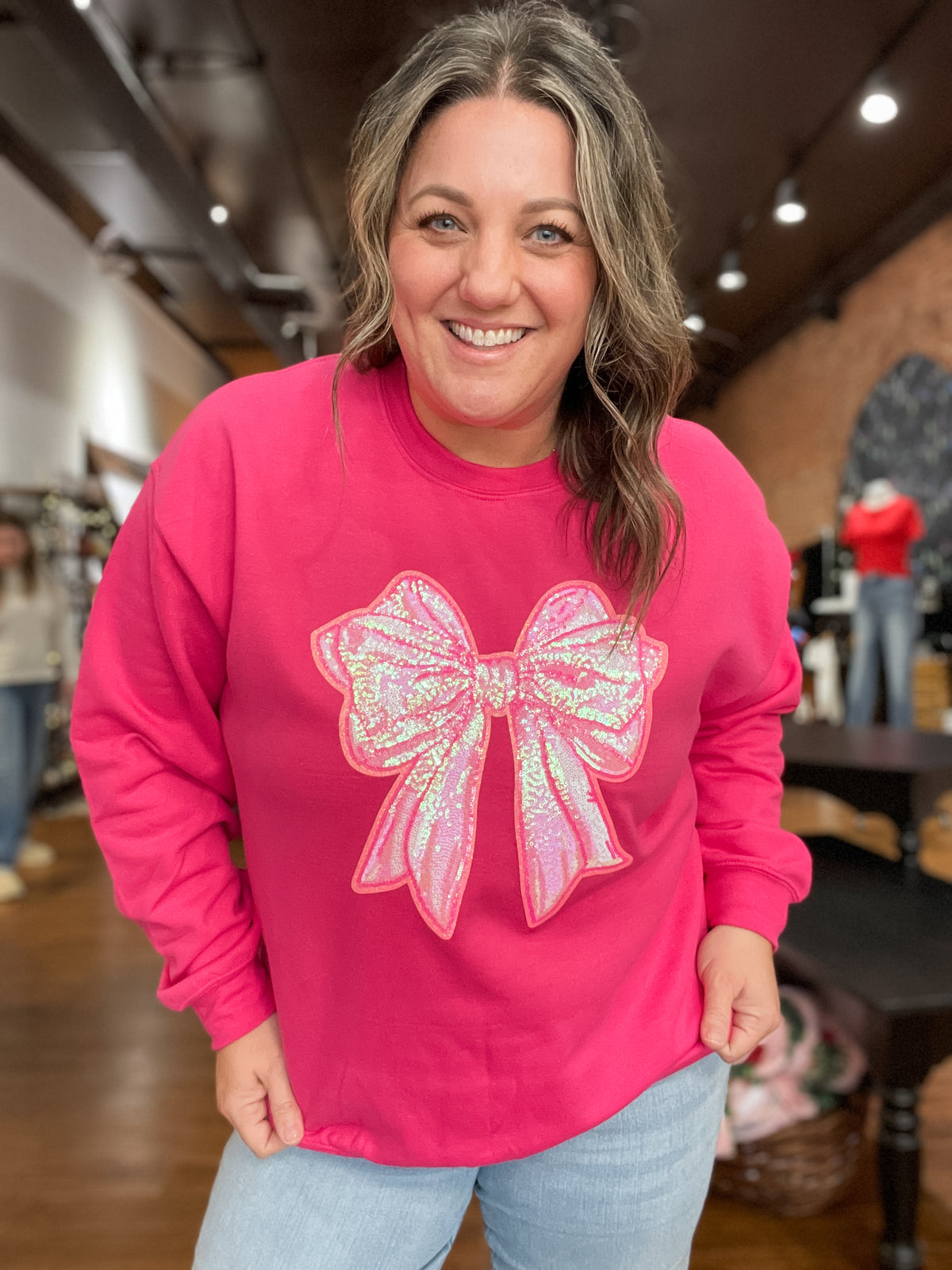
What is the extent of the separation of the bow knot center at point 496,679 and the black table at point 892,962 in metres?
1.08

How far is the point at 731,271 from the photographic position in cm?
812

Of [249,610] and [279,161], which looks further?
[279,161]

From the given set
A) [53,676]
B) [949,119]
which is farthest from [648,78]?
[53,676]

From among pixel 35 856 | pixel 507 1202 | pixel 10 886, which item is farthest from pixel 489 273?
pixel 35 856

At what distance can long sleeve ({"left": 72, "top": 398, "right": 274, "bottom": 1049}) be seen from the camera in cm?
75

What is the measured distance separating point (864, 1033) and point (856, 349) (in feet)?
26.3

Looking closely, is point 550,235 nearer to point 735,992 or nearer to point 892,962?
point 735,992

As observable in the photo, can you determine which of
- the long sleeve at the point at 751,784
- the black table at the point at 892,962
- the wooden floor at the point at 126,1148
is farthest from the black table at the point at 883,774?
the long sleeve at the point at 751,784

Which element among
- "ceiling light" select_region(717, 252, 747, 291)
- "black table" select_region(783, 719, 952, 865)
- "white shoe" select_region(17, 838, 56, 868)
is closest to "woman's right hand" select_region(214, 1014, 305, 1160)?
"black table" select_region(783, 719, 952, 865)

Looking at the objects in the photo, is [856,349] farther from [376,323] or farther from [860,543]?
[376,323]

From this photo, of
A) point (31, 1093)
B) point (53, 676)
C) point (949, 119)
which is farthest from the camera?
point (949, 119)

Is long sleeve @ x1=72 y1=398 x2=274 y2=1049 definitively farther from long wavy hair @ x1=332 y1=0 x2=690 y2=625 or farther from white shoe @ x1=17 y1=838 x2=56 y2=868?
white shoe @ x1=17 y1=838 x2=56 y2=868

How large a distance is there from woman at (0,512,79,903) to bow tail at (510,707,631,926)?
3.76m

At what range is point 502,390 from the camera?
750 mm
